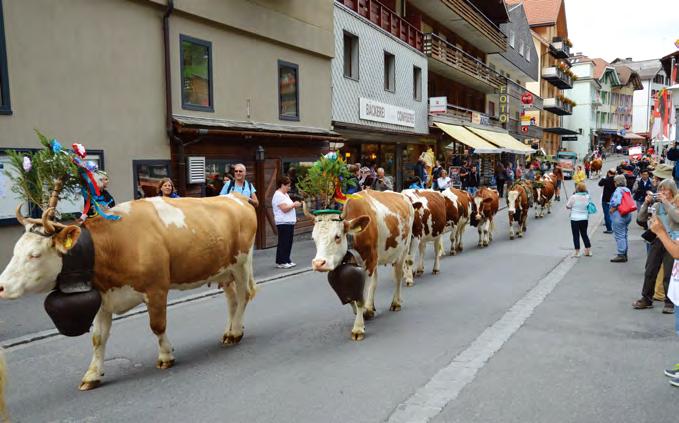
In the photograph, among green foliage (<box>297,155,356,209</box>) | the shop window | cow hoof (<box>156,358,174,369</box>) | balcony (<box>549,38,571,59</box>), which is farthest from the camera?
balcony (<box>549,38,571,59</box>)

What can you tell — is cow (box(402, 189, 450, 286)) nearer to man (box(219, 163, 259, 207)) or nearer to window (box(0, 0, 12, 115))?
man (box(219, 163, 259, 207))

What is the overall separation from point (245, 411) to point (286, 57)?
1205 cm

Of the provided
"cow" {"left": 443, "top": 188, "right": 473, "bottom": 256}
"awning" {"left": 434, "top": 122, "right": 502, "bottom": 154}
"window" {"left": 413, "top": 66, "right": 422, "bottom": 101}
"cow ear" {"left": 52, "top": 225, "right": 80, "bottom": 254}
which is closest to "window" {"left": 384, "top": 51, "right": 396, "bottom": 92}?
"window" {"left": 413, "top": 66, "right": 422, "bottom": 101}

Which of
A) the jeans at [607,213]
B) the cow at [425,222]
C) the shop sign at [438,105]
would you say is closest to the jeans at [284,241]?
the cow at [425,222]

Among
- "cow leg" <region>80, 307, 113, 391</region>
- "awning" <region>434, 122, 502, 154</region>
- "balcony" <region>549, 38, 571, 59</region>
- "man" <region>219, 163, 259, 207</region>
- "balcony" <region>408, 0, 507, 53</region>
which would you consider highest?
"balcony" <region>549, 38, 571, 59</region>

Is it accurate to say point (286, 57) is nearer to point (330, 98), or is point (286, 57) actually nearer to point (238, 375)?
point (330, 98)

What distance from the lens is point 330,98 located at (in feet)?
55.3

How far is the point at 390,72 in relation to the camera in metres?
21.2

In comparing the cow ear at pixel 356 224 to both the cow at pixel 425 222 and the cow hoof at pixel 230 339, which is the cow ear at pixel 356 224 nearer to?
the cow hoof at pixel 230 339

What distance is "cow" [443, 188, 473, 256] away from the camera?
38.8ft

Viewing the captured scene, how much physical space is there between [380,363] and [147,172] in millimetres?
7268

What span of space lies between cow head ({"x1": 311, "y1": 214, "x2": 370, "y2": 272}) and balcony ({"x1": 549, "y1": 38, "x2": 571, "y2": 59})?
54668 millimetres

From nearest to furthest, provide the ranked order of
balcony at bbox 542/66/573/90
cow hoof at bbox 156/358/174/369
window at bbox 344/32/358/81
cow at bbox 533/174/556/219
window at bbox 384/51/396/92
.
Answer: cow hoof at bbox 156/358/174/369 < window at bbox 344/32/358/81 < cow at bbox 533/174/556/219 < window at bbox 384/51/396/92 < balcony at bbox 542/66/573/90

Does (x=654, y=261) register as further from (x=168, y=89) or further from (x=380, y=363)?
(x=168, y=89)
